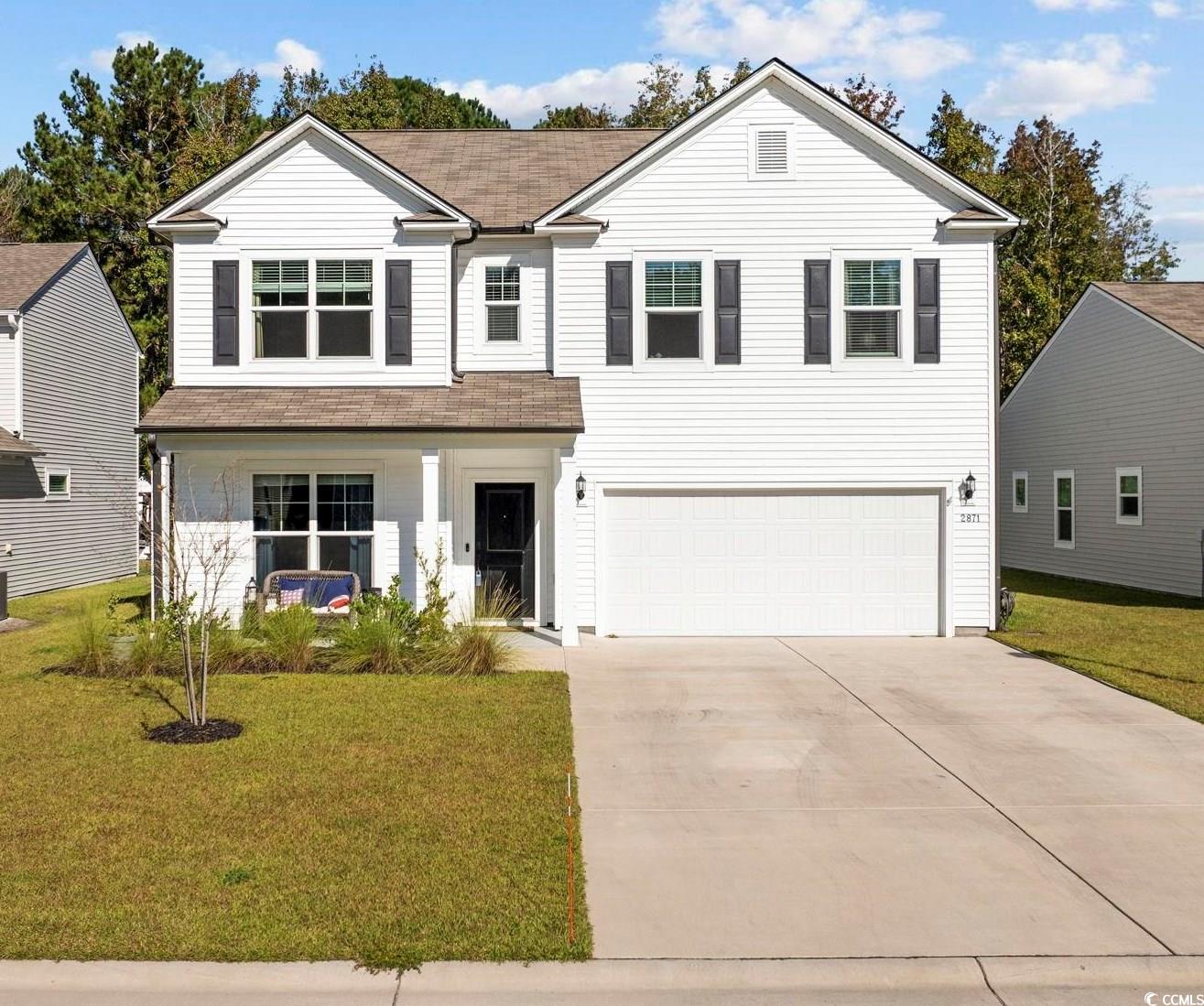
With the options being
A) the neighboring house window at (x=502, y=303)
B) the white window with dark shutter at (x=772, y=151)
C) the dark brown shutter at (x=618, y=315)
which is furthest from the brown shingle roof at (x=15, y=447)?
the white window with dark shutter at (x=772, y=151)

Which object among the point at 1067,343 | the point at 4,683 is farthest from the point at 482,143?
the point at 1067,343

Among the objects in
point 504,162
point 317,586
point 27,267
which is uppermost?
point 504,162

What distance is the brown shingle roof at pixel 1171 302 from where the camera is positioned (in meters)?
19.6

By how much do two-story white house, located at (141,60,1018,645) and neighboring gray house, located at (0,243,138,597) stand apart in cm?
614

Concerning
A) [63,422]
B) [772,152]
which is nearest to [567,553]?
[772,152]

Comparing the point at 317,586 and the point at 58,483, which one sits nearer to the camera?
the point at 317,586

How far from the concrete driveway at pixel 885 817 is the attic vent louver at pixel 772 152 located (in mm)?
7532

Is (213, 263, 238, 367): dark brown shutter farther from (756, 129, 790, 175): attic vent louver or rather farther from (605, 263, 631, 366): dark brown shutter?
(756, 129, 790, 175): attic vent louver

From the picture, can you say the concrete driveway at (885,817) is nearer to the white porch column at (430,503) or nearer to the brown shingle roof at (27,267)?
the white porch column at (430,503)

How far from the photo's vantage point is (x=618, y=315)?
48.1ft

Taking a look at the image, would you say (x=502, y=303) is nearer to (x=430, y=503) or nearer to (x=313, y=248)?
(x=313, y=248)

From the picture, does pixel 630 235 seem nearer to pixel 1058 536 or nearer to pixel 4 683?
pixel 4 683

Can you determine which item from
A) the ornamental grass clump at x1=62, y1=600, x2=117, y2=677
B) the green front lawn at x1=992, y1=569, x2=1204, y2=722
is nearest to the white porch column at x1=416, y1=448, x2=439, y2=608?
the ornamental grass clump at x1=62, y1=600, x2=117, y2=677

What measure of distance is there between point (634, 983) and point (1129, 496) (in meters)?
20.0
